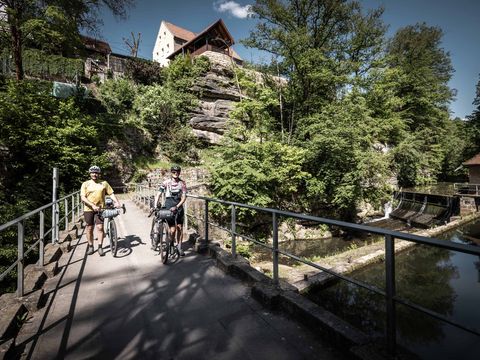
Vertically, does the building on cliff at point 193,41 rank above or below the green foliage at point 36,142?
above

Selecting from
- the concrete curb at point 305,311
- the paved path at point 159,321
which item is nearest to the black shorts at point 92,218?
the paved path at point 159,321

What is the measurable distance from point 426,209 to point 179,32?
4191 cm

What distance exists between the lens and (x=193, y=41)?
35000 mm

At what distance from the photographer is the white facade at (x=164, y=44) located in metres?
43.3

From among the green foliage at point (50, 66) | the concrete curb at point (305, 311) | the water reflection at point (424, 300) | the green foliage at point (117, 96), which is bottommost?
the water reflection at point (424, 300)

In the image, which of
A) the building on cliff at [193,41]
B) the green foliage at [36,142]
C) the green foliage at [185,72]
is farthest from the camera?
the building on cliff at [193,41]

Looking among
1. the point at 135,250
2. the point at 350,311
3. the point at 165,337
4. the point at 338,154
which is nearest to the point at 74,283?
the point at 135,250

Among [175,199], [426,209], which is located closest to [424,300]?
[175,199]

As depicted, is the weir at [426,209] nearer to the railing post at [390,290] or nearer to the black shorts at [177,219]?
the black shorts at [177,219]

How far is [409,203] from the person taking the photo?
85.6 feet

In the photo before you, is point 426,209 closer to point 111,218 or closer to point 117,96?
point 111,218

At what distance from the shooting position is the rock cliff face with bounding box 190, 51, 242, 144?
2664 centimetres

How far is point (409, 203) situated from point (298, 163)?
1441 centimetres

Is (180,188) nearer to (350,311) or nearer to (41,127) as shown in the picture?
(350,311)
